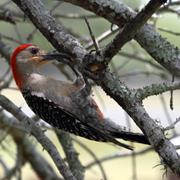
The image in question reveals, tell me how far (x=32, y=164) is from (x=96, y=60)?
232cm

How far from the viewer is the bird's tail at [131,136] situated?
2.97 metres

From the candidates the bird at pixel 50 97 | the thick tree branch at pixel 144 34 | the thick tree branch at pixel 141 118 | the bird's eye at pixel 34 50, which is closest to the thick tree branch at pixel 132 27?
the thick tree branch at pixel 141 118

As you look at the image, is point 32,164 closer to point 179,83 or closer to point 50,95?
point 50,95

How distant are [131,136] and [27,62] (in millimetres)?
1076

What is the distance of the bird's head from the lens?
12.3ft

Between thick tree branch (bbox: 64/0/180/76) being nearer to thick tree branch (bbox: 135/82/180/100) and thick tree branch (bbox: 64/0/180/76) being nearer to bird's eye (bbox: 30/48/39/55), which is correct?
thick tree branch (bbox: 135/82/180/100)

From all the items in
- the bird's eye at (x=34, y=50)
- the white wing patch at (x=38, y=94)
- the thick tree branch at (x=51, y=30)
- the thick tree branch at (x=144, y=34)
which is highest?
the bird's eye at (x=34, y=50)

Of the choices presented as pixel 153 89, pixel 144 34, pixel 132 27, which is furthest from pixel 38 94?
pixel 132 27

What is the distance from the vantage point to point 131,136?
3.06m

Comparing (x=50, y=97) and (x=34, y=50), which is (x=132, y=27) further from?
(x=34, y=50)

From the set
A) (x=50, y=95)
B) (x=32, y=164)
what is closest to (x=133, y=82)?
(x=32, y=164)

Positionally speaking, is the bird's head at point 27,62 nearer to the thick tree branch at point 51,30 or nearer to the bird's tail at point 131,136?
the bird's tail at point 131,136

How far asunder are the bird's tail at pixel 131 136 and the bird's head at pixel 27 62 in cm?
75

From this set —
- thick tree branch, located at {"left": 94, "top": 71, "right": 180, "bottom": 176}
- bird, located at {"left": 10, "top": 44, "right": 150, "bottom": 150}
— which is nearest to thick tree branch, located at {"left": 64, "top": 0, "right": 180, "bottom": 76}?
thick tree branch, located at {"left": 94, "top": 71, "right": 180, "bottom": 176}
